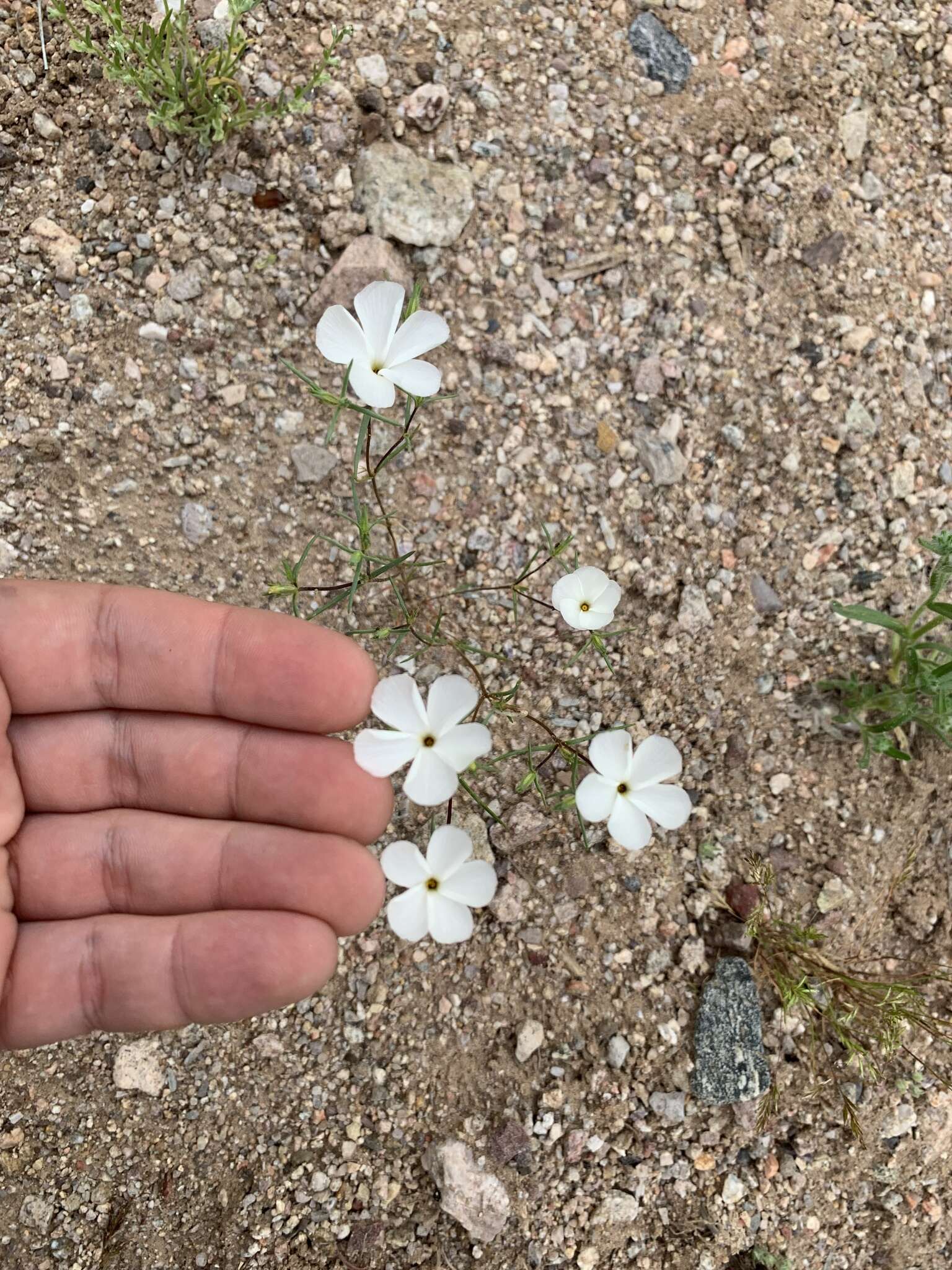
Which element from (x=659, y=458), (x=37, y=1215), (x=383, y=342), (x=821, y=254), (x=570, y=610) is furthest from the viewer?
Result: (x=821, y=254)

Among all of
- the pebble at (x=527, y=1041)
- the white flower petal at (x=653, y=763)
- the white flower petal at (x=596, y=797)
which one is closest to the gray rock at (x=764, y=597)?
the white flower petal at (x=653, y=763)

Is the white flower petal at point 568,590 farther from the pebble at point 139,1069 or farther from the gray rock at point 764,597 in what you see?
the pebble at point 139,1069

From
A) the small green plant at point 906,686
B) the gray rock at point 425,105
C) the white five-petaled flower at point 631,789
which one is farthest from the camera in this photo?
the gray rock at point 425,105

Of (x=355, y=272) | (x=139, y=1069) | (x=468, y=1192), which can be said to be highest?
(x=355, y=272)

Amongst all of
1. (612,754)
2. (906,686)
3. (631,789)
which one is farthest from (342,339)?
(906,686)

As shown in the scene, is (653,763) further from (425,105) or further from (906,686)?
(425,105)

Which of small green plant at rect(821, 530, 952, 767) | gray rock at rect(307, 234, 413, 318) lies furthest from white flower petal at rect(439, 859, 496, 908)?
gray rock at rect(307, 234, 413, 318)
